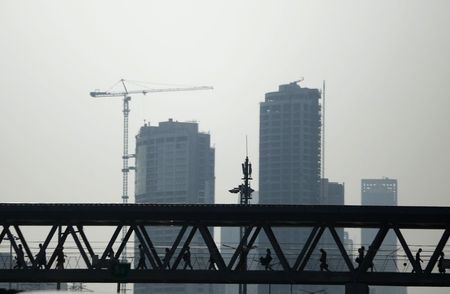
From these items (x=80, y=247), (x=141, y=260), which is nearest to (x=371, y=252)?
(x=141, y=260)

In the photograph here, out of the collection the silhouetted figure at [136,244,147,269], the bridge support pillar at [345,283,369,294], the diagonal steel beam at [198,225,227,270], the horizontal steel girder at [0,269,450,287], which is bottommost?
the bridge support pillar at [345,283,369,294]

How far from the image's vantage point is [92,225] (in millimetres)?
75062

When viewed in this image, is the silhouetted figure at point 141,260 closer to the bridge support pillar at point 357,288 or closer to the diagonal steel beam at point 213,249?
the diagonal steel beam at point 213,249

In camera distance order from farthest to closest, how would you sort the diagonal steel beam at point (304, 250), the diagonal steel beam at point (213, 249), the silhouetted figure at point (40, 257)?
the silhouetted figure at point (40, 257)
the diagonal steel beam at point (213, 249)
the diagonal steel beam at point (304, 250)

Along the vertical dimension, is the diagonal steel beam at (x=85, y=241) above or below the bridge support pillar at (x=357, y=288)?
above

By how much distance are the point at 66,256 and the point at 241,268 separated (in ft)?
36.1

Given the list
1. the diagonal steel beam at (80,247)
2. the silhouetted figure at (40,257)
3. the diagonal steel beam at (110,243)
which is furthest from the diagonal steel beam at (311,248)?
the silhouetted figure at (40,257)

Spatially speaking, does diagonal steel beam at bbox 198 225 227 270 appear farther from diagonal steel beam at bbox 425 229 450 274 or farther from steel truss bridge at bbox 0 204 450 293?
diagonal steel beam at bbox 425 229 450 274

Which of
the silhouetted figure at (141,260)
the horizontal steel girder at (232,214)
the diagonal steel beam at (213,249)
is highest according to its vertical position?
the horizontal steel girder at (232,214)

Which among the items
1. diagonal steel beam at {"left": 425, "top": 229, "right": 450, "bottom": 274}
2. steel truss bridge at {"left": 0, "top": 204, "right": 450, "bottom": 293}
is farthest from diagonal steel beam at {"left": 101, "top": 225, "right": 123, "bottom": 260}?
diagonal steel beam at {"left": 425, "top": 229, "right": 450, "bottom": 274}

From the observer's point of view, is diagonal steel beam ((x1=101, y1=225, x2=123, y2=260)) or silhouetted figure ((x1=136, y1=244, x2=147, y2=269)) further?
silhouetted figure ((x1=136, y1=244, x2=147, y2=269))

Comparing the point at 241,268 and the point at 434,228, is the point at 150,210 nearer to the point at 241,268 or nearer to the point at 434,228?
the point at 241,268

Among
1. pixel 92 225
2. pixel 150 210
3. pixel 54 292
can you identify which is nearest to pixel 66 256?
pixel 92 225

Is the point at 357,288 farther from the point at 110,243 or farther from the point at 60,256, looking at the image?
the point at 60,256
